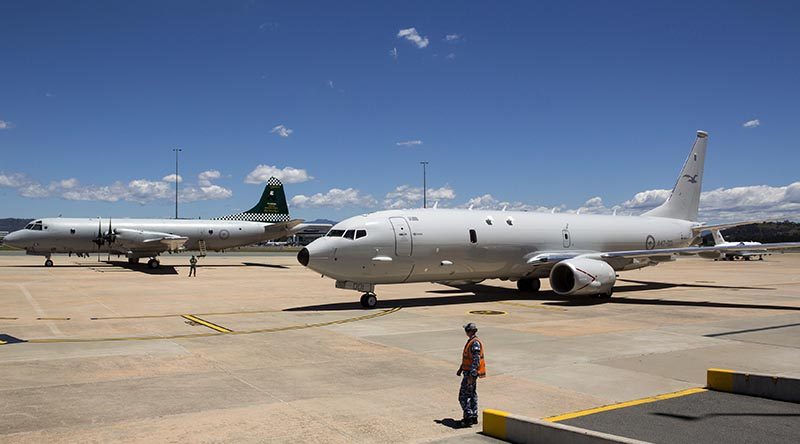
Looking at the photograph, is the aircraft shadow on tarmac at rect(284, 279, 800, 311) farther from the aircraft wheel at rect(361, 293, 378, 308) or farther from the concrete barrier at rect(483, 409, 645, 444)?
the concrete barrier at rect(483, 409, 645, 444)

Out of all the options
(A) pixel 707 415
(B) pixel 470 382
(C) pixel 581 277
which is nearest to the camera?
(B) pixel 470 382

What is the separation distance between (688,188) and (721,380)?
29.7 m

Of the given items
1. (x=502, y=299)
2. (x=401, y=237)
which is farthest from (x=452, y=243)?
(x=502, y=299)

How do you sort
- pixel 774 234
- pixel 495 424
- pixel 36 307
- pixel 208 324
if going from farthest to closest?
pixel 774 234, pixel 36 307, pixel 208 324, pixel 495 424

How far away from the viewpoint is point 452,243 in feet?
82.2

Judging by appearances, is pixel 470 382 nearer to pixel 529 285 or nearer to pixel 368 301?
pixel 368 301

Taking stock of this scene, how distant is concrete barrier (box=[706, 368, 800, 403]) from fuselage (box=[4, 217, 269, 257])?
48.4m

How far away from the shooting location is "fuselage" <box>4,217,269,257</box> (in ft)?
160

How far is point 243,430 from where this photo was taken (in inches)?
337

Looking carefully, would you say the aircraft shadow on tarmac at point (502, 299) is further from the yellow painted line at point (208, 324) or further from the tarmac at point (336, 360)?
the yellow painted line at point (208, 324)

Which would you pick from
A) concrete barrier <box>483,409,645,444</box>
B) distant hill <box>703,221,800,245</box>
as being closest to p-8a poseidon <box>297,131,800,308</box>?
concrete barrier <box>483,409,645,444</box>

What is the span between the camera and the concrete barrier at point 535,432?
714 cm

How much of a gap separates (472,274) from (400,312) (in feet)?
17.0

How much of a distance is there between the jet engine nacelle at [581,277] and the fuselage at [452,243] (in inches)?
76.5
